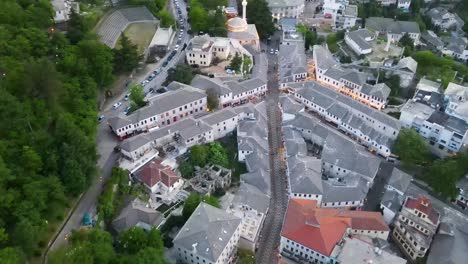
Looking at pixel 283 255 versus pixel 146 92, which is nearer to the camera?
pixel 283 255

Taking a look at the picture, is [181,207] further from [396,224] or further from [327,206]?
[396,224]

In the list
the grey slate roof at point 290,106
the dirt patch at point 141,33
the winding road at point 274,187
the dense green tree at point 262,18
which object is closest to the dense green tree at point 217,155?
the winding road at point 274,187

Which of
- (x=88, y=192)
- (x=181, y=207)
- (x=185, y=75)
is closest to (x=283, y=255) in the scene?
(x=181, y=207)

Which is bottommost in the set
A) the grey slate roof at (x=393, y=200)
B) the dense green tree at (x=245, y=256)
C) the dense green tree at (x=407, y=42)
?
the dense green tree at (x=245, y=256)

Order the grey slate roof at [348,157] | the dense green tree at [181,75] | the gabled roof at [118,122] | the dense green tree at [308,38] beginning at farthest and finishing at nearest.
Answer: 1. the dense green tree at [308,38]
2. the dense green tree at [181,75]
3. the gabled roof at [118,122]
4. the grey slate roof at [348,157]

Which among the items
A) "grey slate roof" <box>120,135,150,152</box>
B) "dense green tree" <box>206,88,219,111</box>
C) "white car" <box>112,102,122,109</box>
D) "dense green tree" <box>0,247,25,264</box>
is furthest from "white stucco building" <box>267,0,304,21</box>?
"dense green tree" <box>0,247,25,264</box>

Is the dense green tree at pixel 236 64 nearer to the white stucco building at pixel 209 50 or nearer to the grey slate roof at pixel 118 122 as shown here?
the white stucco building at pixel 209 50
